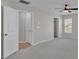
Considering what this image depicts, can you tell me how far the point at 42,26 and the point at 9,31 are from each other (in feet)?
15.4

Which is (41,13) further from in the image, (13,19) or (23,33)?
(13,19)

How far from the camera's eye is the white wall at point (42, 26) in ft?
27.2

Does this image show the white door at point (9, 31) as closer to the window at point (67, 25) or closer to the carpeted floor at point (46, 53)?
the carpeted floor at point (46, 53)

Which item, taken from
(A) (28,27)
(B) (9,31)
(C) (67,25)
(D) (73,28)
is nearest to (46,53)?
(B) (9,31)

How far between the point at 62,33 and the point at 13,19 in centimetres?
819

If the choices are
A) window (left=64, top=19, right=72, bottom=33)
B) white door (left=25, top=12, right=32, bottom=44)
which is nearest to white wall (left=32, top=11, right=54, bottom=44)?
white door (left=25, top=12, right=32, bottom=44)

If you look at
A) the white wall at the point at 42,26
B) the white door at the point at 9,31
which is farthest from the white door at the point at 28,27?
the white door at the point at 9,31

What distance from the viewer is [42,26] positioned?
946 cm

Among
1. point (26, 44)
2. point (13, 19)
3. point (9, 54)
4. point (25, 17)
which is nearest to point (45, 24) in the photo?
point (25, 17)

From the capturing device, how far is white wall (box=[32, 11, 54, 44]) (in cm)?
828

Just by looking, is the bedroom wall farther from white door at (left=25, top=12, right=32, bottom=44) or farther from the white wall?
white door at (left=25, top=12, right=32, bottom=44)

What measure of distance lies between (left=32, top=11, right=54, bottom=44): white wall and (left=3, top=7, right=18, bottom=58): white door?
2585 mm

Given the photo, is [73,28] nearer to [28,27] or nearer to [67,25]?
[67,25]

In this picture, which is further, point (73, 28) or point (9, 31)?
point (73, 28)
